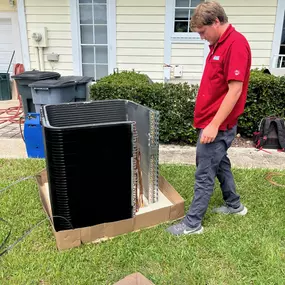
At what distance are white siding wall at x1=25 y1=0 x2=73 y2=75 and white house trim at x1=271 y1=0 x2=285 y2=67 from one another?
454cm

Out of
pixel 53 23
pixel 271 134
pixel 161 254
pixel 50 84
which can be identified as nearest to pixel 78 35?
pixel 53 23

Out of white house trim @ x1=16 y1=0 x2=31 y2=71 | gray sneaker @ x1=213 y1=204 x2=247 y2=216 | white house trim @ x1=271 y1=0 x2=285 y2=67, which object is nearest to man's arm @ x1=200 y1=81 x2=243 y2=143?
gray sneaker @ x1=213 y1=204 x2=247 y2=216

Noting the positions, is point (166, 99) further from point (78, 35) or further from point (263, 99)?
point (78, 35)

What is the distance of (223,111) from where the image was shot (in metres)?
2.11

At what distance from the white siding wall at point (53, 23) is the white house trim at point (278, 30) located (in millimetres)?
4538

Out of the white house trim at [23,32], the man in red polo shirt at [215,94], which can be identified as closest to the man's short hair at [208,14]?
the man in red polo shirt at [215,94]

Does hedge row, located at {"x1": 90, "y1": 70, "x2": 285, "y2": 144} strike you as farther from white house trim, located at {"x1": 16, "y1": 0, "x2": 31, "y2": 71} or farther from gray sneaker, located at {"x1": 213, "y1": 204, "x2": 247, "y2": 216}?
white house trim, located at {"x1": 16, "y1": 0, "x2": 31, "y2": 71}

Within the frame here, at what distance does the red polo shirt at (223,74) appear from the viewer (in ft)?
6.61

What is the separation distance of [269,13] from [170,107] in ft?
11.9

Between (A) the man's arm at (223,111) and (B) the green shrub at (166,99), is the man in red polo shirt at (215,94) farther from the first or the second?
(B) the green shrub at (166,99)

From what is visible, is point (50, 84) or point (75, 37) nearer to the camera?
point (50, 84)

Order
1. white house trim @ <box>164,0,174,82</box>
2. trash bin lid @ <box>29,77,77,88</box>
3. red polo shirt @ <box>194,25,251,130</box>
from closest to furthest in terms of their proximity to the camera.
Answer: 1. red polo shirt @ <box>194,25,251,130</box>
2. trash bin lid @ <box>29,77,77,88</box>
3. white house trim @ <box>164,0,174,82</box>

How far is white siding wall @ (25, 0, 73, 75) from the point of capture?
6719 millimetres

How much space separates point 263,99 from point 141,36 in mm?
3257
